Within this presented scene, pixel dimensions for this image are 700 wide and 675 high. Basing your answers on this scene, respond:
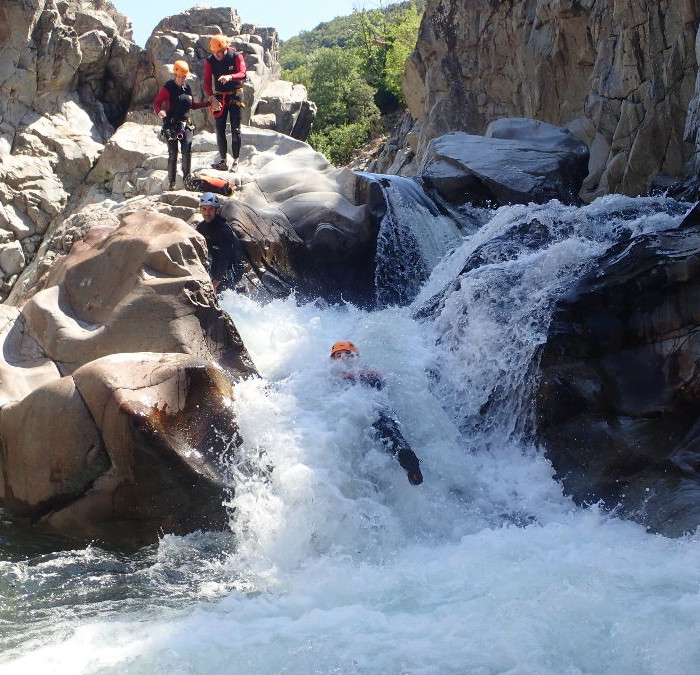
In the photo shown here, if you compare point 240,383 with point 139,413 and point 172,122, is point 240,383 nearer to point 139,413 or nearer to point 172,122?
point 139,413

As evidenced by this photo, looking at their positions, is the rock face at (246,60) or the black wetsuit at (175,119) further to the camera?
the rock face at (246,60)

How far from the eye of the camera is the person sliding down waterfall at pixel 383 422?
613cm

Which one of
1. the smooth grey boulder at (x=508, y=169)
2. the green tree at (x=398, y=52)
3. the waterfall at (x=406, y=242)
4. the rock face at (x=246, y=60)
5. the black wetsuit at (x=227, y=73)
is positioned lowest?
the waterfall at (x=406, y=242)

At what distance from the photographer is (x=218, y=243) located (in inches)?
347

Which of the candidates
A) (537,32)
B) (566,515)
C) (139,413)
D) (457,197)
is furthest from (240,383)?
(537,32)

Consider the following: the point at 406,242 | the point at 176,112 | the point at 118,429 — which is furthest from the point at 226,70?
the point at 118,429

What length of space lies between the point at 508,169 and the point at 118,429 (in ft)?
26.9

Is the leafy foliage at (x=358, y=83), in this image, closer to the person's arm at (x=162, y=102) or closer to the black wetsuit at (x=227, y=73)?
the black wetsuit at (x=227, y=73)

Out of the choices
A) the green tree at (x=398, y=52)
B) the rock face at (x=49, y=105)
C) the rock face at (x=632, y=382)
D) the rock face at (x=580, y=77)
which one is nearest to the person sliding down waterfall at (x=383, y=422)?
the rock face at (x=632, y=382)

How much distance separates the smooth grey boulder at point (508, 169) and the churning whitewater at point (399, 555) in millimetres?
3398

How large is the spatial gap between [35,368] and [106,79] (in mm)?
11529

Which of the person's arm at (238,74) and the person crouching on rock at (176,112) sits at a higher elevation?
the person's arm at (238,74)

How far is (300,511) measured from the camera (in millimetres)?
5664

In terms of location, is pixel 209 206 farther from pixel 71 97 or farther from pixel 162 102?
pixel 71 97
